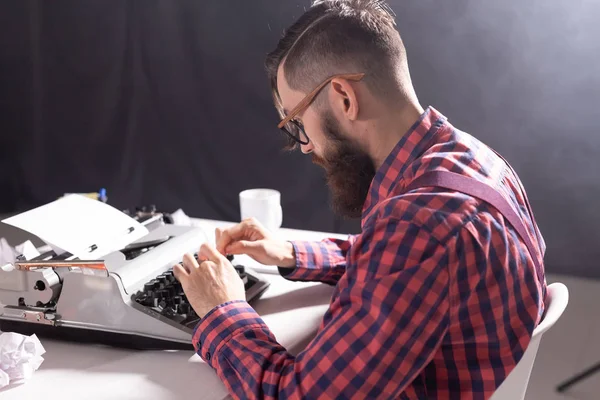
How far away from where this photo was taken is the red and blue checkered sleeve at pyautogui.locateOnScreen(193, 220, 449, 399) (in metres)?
0.73

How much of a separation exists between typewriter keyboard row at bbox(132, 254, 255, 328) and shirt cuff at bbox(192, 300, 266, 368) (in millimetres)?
83

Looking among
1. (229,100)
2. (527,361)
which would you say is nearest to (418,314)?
(527,361)

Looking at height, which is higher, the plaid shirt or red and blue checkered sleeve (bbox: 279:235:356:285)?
the plaid shirt

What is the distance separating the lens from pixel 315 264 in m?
1.24

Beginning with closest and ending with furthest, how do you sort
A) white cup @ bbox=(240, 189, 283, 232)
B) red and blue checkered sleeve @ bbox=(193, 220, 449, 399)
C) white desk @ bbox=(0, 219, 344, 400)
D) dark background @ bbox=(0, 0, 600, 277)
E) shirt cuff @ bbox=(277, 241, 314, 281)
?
red and blue checkered sleeve @ bbox=(193, 220, 449, 399) < white desk @ bbox=(0, 219, 344, 400) < shirt cuff @ bbox=(277, 241, 314, 281) < white cup @ bbox=(240, 189, 283, 232) < dark background @ bbox=(0, 0, 600, 277)

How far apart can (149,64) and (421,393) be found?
204cm

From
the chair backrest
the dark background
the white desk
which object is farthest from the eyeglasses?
the dark background

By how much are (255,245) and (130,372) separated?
359 millimetres

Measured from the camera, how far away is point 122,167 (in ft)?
8.71

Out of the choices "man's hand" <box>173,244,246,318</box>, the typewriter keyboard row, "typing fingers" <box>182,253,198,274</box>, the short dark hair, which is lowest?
the typewriter keyboard row

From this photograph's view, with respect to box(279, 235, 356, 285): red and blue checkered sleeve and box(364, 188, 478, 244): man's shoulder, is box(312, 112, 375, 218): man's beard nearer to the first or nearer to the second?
box(279, 235, 356, 285): red and blue checkered sleeve

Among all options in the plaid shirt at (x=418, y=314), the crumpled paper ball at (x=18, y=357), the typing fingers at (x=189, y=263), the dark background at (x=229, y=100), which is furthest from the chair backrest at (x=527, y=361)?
the dark background at (x=229, y=100)

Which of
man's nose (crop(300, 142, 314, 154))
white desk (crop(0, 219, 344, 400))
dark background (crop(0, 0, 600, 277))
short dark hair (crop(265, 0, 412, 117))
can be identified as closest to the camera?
white desk (crop(0, 219, 344, 400))

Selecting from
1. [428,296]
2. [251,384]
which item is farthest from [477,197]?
[251,384]
